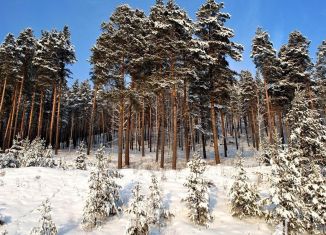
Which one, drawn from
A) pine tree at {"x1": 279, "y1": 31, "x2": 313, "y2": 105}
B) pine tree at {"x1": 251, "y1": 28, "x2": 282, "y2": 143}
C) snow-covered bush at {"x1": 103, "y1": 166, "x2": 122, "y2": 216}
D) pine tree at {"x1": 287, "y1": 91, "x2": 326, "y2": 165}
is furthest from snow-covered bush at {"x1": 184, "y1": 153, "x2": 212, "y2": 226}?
pine tree at {"x1": 279, "y1": 31, "x2": 313, "y2": 105}

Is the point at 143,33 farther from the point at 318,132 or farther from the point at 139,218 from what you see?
the point at 139,218

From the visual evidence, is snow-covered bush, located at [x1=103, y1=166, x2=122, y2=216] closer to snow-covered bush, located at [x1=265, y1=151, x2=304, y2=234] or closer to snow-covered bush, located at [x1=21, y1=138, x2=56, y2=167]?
snow-covered bush, located at [x1=265, y1=151, x2=304, y2=234]

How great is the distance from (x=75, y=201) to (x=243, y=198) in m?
6.68

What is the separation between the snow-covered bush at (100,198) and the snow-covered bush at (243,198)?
4.47 meters

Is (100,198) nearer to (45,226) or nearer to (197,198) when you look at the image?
(45,226)

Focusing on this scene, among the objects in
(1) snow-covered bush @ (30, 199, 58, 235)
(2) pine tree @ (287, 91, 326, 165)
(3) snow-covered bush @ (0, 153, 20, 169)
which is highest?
(2) pine tree @ (287, 91, 326, 165)

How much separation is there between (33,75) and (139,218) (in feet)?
117

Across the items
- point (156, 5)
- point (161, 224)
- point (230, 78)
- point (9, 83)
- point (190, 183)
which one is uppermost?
point (156, 5)

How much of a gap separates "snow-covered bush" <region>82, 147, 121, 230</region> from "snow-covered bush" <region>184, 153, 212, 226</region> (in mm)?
2746

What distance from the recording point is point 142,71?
26984 mm

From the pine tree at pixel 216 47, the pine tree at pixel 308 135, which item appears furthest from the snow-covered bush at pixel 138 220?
the pine tree at pixel 216 47

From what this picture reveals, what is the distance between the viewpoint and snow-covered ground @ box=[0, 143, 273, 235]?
10.9 m

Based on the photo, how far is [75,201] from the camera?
13.1m

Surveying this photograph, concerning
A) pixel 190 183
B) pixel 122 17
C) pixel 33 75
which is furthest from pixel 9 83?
pixel 190 183
